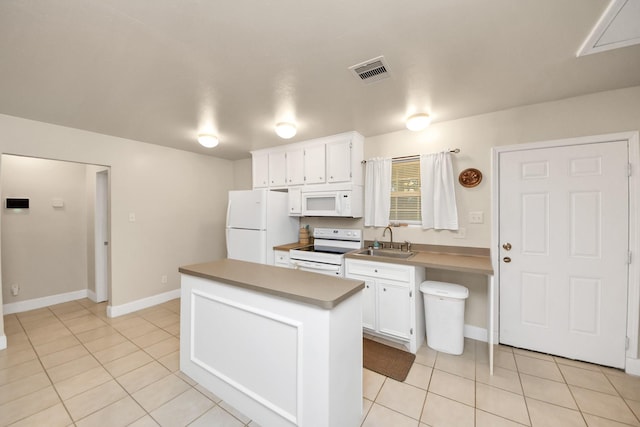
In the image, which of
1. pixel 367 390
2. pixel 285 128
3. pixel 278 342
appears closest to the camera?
pixel 278 342

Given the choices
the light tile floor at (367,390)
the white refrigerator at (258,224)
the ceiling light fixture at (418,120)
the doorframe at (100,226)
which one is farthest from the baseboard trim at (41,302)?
the ceiling light fixture at (418,120)

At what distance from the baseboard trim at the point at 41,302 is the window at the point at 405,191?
5064 mm

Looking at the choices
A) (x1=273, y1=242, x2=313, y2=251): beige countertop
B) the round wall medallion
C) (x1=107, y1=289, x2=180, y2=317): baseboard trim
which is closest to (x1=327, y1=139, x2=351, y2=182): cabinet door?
(x1=273, y1=242, x2=313, y2=251): beige countertop

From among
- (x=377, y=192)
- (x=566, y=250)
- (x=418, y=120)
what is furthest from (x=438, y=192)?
(x=566, y=250)

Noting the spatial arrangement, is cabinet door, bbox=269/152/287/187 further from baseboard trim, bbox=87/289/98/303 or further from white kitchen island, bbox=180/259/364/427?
baseboard trim, bbox=87/289/98/303

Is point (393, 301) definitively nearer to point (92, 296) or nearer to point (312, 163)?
point (312, 163)

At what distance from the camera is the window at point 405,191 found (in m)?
3.11

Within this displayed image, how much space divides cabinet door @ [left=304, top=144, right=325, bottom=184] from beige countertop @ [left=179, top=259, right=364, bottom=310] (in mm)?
1699

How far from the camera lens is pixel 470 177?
2.76 metres

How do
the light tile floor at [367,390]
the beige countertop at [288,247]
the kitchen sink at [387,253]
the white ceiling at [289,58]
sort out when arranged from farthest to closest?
the beige countertop at [288,247] → the kitchen sink at [387,253] → the light tile floor at [367,390] → the white ceiling at [289,58]

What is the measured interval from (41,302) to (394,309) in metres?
5.00

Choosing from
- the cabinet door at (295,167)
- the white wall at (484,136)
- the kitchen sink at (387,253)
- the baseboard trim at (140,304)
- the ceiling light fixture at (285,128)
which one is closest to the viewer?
the white wall at (484,136)

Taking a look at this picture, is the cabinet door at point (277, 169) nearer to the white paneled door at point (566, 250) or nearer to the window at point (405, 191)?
Result: the window at point (405, 191)

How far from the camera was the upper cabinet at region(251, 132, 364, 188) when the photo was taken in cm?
327
